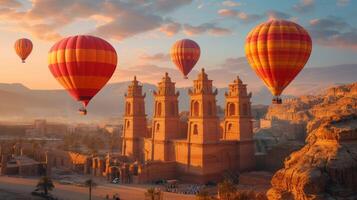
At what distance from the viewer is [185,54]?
180 ft

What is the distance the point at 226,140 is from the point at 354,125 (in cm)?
2425

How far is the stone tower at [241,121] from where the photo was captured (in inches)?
2002

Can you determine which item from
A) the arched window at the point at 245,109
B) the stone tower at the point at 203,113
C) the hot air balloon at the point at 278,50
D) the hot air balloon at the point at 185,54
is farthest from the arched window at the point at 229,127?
the hot air balloon at the point at 278,50

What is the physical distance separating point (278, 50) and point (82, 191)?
2674 cm

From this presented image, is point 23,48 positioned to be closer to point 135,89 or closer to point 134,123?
point 135,89

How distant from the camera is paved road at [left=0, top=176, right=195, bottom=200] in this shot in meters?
42.2

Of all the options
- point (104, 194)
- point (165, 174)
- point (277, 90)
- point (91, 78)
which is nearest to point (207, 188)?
point (165, 174)

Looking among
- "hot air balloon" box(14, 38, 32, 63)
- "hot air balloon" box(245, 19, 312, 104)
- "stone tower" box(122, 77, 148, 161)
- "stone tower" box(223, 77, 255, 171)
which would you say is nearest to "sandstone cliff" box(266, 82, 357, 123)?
"stone tower" box(223, 77, 255, 171)

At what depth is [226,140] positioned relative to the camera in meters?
50.5

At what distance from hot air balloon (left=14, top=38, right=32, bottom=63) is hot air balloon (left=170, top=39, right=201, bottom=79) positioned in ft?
71.2

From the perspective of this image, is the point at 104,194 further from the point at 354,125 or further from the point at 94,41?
the point at 354,125

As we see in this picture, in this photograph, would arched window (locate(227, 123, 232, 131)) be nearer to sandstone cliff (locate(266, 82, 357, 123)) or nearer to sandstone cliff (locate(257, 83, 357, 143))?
sandstone cliff (locate(257, 83, 357, 143))

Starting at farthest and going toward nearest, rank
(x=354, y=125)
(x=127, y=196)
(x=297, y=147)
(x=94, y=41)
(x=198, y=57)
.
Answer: (x=198, y=57), (x=297, y=147), (x=127, y=196), (x=94, y=41), (x=354, y=125)

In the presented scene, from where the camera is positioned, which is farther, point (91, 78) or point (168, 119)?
point (168, 119)
